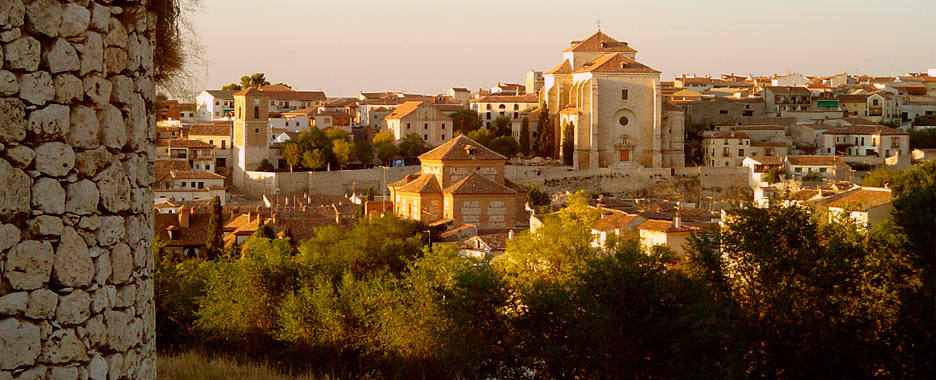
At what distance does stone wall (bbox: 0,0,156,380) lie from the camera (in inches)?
127

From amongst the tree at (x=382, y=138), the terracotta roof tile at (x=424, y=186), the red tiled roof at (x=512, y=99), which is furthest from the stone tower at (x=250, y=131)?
the terracotta roof tile at (x=424, y=186)

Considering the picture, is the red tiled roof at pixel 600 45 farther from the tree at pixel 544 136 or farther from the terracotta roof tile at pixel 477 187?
the terracotta roof tile at pixel 477 187

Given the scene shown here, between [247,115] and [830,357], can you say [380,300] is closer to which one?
[830,357]

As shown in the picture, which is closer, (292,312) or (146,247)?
(146,247)

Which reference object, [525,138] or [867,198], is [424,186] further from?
[525,138]

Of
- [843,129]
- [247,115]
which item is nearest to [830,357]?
[247,115]

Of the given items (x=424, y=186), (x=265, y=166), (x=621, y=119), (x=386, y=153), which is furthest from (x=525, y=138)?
(x=424, y=186)

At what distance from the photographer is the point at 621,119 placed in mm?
51406

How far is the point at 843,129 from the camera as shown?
54.6 meters

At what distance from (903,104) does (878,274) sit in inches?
2300

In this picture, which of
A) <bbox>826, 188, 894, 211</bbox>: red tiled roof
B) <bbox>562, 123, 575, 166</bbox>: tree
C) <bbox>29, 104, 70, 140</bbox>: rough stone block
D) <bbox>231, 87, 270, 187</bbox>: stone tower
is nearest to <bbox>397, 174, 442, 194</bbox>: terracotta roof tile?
<bbox>826, 188, 894, 211</bbox>: red tiled roof

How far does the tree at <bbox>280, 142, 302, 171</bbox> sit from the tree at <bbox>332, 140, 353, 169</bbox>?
155 cm

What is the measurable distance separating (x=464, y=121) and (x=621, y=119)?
981cm

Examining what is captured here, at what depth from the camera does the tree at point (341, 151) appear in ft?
160
